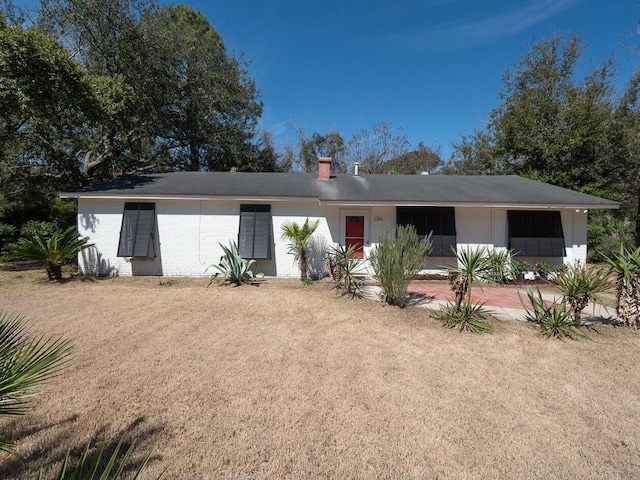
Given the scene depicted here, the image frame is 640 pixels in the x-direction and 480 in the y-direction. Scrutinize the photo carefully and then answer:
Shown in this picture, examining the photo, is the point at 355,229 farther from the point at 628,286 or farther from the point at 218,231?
the point at 628,286

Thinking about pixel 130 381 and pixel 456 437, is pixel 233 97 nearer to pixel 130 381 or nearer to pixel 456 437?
pixel 130 381

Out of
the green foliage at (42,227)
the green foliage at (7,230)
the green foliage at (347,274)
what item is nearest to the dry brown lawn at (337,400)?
the green foliage at (347,274)

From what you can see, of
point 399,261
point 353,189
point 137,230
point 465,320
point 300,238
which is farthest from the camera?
point 353,189

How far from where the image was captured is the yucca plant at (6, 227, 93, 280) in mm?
9227

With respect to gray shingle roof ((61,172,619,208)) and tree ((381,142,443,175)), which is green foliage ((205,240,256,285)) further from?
tree ((381,142,443,175))

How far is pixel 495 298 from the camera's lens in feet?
27.0

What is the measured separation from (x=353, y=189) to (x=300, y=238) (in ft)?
10.7

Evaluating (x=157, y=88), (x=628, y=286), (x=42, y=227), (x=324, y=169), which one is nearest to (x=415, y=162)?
(x=324, y=169)

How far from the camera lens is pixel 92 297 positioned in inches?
308

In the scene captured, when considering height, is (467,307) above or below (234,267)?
below

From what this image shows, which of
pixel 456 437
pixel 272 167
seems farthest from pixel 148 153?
pixel 456 437

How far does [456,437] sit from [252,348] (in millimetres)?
3122

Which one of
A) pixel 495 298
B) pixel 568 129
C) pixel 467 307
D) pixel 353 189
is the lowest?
pixel 495 298

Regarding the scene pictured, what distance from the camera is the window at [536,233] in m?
10.5
